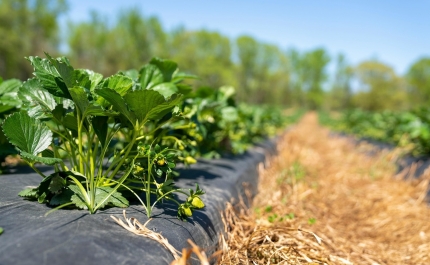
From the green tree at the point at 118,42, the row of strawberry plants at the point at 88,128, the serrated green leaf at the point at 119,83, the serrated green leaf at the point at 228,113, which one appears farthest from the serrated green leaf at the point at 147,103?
the green tree at the point at 118,42

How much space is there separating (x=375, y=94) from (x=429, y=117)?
5102 centimetres

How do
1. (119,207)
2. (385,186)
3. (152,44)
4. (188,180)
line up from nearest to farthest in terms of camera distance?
(119,207), (188,180), (385,186), (152,44)

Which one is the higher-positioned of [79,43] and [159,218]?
[79,43]

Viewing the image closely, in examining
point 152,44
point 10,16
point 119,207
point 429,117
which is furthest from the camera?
point 152,44

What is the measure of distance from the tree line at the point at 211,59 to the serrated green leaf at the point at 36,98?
2021cm

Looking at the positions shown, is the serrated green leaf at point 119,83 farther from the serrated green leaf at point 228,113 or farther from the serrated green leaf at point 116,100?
the serrated green leaf at point 228,113

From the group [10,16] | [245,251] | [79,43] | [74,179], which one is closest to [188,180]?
[245,251]

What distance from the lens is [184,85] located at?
231 centimetres

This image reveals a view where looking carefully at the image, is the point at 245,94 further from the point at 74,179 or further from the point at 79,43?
the point at 74,179

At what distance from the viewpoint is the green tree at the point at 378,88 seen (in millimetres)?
50931

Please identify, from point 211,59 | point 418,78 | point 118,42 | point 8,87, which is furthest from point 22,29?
point 418,78

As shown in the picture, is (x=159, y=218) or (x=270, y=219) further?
(x=270, y=219)

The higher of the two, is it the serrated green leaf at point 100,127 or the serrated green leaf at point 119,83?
the serrated green leaf at point 119,83

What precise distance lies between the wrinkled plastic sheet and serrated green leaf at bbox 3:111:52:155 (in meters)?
0.25
